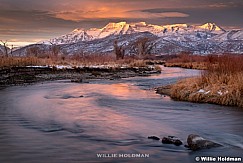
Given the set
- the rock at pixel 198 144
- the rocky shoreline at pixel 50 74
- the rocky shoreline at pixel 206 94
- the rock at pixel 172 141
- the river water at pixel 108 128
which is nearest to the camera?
the river water at pixel 108 128

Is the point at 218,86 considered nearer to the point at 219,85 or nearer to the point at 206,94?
the point at 219,85

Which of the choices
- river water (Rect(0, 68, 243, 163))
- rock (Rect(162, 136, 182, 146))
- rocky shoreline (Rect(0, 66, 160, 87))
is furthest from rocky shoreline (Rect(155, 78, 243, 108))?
rocky shoreline (Rect(0, 66, 160, 87))

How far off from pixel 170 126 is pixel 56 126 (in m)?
4.82

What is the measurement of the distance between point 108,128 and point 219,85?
9209 mm

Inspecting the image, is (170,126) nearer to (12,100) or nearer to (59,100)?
(59,100)

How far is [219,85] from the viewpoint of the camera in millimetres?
19719

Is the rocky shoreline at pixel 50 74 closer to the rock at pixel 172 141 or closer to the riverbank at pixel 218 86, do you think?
the riverbank at pixel 218 86

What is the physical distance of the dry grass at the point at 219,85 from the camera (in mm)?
18375

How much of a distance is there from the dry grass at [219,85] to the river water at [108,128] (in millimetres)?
953

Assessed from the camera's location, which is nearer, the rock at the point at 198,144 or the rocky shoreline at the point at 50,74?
the rock at the point at 198,144

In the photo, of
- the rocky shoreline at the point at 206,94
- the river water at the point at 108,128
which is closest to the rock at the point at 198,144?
the river water at the point at 108,128

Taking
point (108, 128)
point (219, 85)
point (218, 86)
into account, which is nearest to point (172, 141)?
point (108, 128)

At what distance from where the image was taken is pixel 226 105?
1820 centimetres

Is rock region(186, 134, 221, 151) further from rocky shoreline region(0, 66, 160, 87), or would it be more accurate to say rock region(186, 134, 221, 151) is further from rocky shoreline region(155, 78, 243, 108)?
rocky shoreline region(0, 66, 160, 87)
